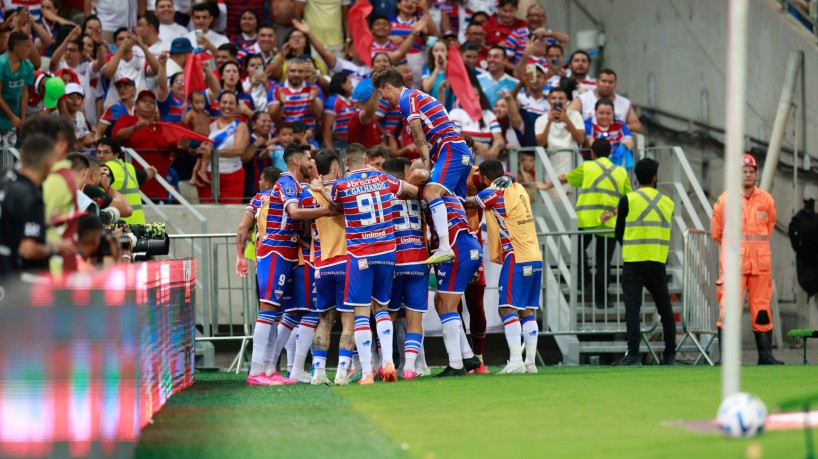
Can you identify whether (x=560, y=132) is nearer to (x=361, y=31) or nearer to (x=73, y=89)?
(x=361, y=31)

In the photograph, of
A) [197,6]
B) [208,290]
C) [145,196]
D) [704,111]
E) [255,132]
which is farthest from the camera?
[704,111]

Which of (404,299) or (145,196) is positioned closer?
(404,299)

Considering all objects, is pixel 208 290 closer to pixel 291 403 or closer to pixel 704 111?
pixel 291 403

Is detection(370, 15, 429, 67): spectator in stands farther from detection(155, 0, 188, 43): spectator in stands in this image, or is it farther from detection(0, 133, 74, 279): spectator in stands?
detection(0, 133, 74, 279): spectator in stands

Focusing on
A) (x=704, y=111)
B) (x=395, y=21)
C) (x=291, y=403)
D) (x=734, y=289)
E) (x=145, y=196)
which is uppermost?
(x=395, y=21)

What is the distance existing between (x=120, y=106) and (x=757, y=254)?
918 cm

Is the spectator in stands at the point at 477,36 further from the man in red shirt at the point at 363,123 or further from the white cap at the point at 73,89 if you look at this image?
the white cap at the point at 73,89

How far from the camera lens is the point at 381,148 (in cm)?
1380

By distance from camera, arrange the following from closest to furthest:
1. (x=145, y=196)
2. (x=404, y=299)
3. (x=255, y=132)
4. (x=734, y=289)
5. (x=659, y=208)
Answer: (x=734, y=289)
(x=404, y=299)
(x=659, y=208)
(x=145, y=196)
(x=255, y=132)

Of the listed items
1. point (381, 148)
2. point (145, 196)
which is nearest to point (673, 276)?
point (381, 148)

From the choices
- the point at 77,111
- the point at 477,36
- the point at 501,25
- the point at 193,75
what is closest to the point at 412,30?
the point at 477,36

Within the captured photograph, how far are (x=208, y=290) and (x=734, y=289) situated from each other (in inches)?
401

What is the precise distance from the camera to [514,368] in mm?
13562

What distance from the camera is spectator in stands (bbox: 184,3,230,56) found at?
20.4m
